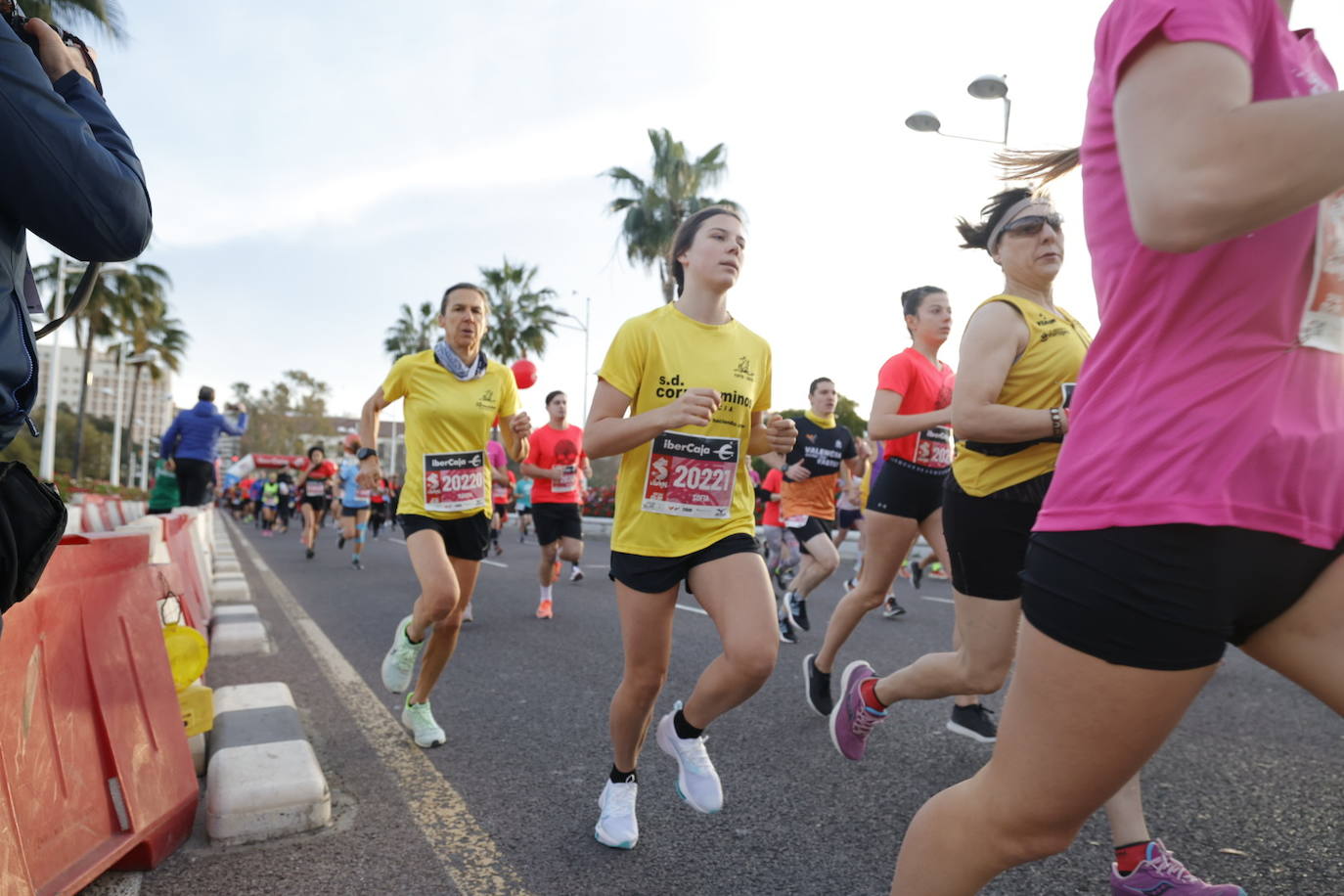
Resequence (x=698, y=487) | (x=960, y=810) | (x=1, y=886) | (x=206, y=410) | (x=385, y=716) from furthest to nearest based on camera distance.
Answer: (x=206, y=410) → (x=385, y=716) → (x=698, y=487) → (x=1, y=886) → (x=960, y=810)

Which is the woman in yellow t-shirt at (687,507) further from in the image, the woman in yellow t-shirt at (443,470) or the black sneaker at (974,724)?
the black sneaker at (974,724)

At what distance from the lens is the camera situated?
1584 millimetres

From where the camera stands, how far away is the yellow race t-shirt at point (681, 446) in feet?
9.76

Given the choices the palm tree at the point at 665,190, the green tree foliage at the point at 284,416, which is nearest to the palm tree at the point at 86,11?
the palm tree at the point at 665,190

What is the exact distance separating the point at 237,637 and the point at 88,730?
13.1 feet

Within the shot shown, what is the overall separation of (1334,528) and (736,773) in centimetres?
276

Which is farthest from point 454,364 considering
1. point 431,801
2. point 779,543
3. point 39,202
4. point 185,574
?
point 779,543

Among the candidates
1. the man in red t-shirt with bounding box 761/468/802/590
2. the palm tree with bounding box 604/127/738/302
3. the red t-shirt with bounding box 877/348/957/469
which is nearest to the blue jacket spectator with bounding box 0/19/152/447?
the red t-shirt with bounding box 877/348/957/469

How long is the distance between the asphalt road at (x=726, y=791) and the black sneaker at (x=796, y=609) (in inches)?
52.1

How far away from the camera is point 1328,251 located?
1.29 meters

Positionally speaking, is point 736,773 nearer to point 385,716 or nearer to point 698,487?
point 698,487

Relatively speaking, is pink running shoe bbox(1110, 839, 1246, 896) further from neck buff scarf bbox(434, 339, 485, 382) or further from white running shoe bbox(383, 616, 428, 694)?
neck buff scarf bbox(434, 339, 485, 382)

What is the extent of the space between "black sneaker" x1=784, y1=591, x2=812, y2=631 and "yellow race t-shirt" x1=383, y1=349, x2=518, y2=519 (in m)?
3.40

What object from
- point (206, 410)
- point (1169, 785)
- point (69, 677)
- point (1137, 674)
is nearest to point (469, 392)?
point (69, 677)
